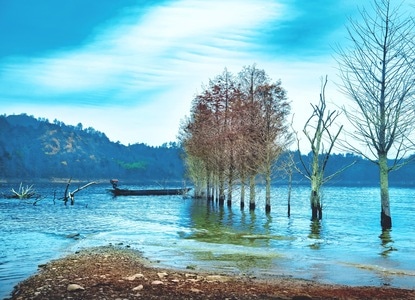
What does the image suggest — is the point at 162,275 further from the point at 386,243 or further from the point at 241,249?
the point at 386,243

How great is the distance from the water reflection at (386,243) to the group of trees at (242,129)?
13823 millimetres

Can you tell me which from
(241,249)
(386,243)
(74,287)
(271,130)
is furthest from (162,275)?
(271,130)

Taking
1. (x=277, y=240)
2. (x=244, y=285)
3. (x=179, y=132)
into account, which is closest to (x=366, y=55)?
(x=277, y=240)

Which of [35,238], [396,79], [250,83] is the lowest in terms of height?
[35,238]

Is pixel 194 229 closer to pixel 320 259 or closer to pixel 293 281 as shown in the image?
pixel 320 259

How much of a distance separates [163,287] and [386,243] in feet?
58.3

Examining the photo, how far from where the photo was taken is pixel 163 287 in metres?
10.3

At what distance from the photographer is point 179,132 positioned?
245ft

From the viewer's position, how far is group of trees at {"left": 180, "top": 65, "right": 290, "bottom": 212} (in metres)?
41.1

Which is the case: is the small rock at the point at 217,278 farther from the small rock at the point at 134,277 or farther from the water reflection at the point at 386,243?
the water reflection at the point at 386,243

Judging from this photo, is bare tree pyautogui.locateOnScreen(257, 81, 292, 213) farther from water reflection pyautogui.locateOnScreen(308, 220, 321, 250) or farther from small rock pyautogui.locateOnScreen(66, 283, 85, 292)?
small rock pyautogui.locateOnScreen(66, 283, 85, 292)

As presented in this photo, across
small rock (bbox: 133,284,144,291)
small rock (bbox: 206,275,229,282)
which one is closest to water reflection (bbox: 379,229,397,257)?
small rock (bbox: 206,275,229,282)

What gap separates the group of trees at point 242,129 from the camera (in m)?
41.1

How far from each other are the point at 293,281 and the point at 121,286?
5.00 m
